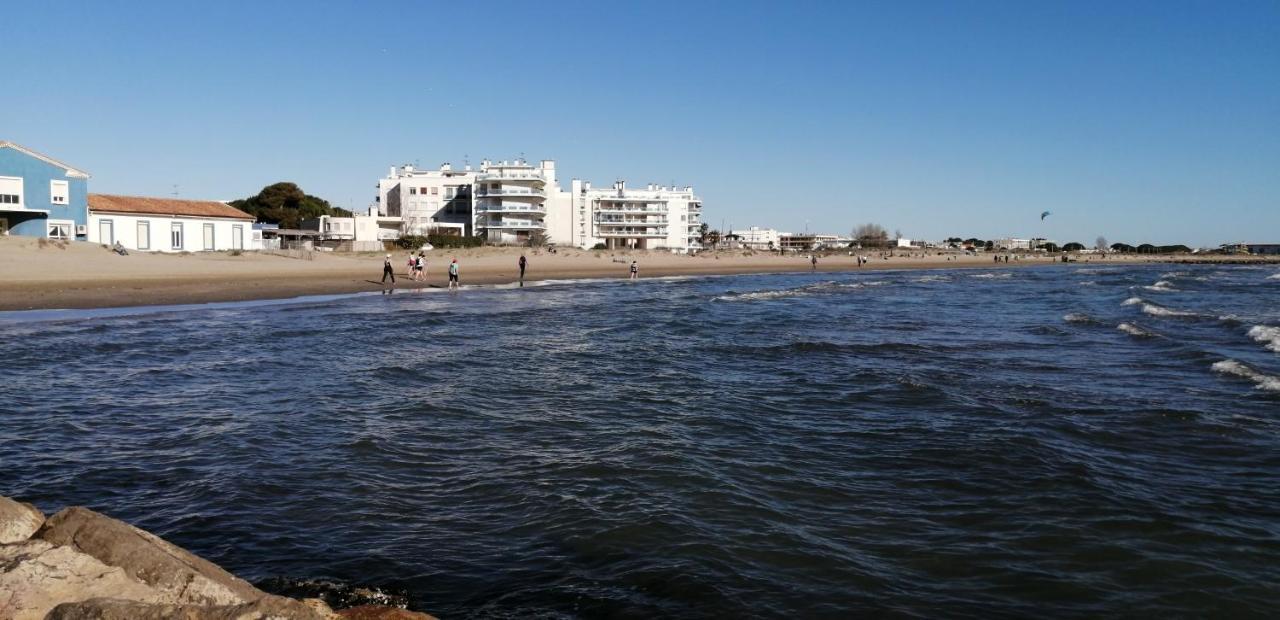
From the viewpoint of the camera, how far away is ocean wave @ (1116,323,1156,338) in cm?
2123

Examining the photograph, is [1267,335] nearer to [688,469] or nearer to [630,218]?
[688,469]

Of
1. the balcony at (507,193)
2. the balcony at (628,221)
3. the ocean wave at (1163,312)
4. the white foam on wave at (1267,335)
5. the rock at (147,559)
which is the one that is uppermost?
the balcony at (507,193)

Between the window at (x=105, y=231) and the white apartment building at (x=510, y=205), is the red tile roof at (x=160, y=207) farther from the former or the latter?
the white apartment building at (x=510, y=205)

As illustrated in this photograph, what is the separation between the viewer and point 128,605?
3.40m

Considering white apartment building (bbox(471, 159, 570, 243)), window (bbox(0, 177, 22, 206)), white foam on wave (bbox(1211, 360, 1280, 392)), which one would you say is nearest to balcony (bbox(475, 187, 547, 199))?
white apartment building (bbox(471, 159, 570, 243))

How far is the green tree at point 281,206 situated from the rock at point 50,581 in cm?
9278

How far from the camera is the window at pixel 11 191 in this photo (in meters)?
46.5

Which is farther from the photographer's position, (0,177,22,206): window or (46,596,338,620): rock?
(0,177,22,206): window

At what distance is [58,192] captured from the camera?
49.0m

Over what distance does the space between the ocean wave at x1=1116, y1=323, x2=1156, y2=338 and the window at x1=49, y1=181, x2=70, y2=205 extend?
2154 inches

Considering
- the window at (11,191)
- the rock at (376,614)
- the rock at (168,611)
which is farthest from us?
the window at (11,191)

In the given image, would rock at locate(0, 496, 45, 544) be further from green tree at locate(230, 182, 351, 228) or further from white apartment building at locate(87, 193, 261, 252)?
green tree at locate(230, 182, 351, 228)

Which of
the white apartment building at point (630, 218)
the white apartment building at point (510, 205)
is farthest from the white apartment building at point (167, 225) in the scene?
the white apartment building at point (630, 218)

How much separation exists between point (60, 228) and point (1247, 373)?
2249 inches
